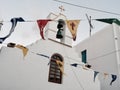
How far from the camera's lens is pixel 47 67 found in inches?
347

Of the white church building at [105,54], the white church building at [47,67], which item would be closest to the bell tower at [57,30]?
the white church building at [47,67]

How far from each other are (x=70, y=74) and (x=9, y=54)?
138 inches

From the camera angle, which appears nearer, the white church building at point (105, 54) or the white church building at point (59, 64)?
the white church building at point (59, 64)

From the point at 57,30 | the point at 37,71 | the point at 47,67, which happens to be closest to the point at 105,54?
the point at 57,30

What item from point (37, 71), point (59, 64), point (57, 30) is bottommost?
point (37, 71)

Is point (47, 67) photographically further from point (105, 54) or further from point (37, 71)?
point (105, 54)

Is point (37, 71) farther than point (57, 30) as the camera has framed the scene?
No

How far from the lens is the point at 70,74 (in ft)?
31.2

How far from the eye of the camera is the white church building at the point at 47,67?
7637 millimetres

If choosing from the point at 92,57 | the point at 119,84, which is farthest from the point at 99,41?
the point at 119,84

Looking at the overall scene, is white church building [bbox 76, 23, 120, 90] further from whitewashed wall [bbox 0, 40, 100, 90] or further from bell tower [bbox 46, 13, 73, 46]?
bell tower [bbox 46, 13, 73, 46]

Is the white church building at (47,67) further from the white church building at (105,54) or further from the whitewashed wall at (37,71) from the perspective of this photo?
the white church building at (105,54)

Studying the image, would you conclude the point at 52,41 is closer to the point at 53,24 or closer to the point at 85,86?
the point at 53,24

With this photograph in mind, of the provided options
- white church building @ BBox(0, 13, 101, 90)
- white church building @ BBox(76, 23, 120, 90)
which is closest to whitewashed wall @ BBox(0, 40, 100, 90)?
white church building @ BBox(0, 13, 101, 90)
